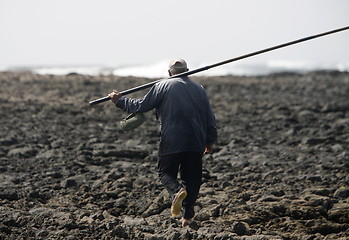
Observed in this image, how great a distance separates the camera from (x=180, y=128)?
632cm

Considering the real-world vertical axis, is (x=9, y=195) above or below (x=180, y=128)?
below

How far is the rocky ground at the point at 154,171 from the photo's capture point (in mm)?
6750

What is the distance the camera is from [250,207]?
24.3 feet

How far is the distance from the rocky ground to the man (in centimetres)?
38

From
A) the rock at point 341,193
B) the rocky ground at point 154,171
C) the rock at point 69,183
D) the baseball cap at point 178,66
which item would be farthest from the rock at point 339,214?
the rock at point 69,183

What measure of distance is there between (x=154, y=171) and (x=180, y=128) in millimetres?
3242

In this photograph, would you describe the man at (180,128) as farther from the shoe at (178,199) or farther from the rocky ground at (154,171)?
the rocky ground at (154,171)

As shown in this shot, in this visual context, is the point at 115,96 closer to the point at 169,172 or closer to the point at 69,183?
the point at 169,172

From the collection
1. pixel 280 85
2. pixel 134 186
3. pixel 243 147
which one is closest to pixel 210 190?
pixel 134 186

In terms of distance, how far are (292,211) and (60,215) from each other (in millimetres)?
2331

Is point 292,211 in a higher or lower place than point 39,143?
lower

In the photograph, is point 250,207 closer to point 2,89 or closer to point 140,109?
point 140,109

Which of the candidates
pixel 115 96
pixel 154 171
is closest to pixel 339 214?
pixel 115 96

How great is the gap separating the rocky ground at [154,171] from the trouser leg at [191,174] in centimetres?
27
